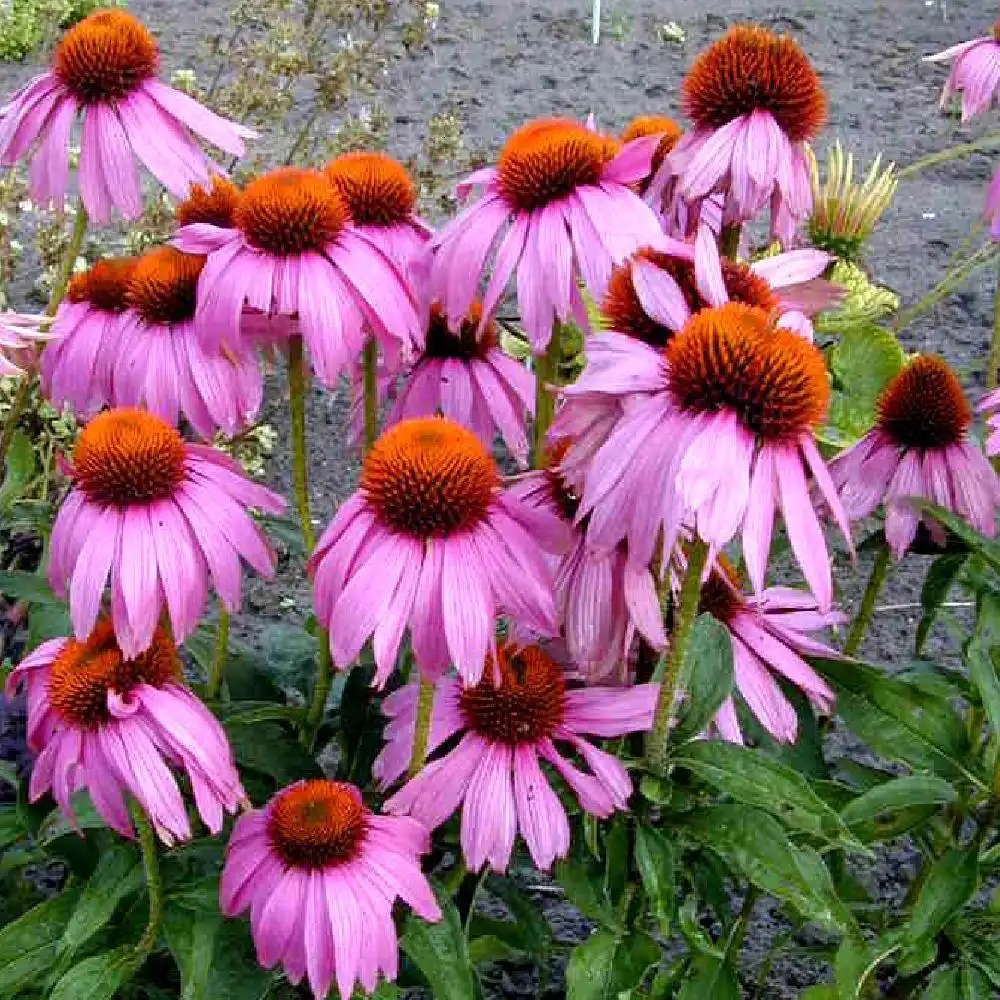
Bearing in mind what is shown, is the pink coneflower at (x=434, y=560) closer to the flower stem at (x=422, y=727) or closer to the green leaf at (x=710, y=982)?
the flower stem at (x=422, y=727)

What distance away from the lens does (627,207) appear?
1.12m

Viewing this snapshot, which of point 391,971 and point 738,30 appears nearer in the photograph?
point 391,971

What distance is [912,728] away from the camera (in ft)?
4.13

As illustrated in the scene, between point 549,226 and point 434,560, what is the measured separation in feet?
0.91

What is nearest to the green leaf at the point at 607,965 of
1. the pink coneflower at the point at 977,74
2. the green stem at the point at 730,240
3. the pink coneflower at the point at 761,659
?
the pink coneflower at the point at 761,659

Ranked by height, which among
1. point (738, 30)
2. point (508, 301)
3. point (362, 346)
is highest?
point (738, 30)

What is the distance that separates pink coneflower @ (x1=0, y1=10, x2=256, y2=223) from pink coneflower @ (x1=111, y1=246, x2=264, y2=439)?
0.09 m

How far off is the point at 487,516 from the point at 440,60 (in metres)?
3.20

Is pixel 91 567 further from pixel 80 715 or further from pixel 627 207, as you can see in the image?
pixel 627 207

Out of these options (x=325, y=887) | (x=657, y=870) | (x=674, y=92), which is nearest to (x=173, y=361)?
(x=325, y=887)

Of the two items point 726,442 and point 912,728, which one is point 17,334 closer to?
point 726,442

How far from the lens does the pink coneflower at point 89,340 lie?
127 cm

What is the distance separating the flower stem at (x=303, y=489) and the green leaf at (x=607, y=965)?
0.29 m

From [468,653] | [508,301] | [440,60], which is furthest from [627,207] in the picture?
[440,60]
